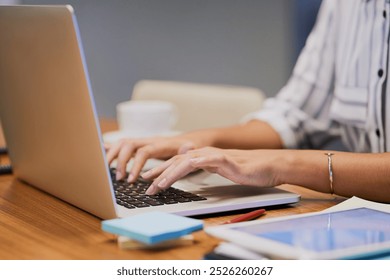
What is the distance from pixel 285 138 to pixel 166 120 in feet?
1.04

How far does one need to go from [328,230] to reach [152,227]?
215 mm

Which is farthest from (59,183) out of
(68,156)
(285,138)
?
(285,138)

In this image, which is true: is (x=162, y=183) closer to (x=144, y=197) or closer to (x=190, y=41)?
(x=144, y=197)

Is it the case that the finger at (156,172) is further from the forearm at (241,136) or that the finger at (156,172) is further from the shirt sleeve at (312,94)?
the shirt sleeve at (312,94)

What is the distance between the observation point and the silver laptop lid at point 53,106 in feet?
3.21

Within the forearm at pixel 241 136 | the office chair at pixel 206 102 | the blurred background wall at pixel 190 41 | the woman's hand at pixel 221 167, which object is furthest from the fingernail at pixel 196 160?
the blurred background wall at pixel 190 41

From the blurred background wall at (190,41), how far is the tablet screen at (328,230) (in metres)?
2.45

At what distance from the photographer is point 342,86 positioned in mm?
1722

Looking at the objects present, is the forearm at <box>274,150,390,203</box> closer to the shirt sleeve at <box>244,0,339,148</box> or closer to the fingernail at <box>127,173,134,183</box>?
the fingernail at <box>127,173,134,183</box>

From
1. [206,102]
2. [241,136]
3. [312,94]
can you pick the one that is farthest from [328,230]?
[206,102]

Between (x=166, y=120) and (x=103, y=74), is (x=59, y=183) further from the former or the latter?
(x=103, y=74)
